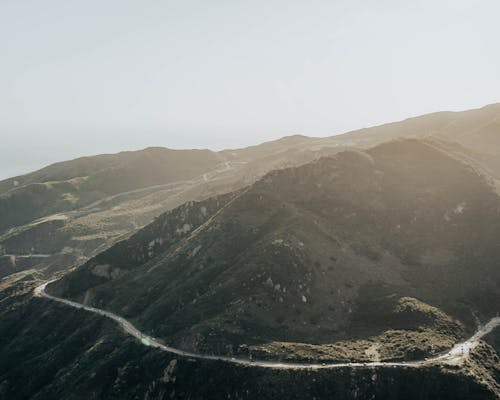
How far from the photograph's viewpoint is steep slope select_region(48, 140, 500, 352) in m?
112

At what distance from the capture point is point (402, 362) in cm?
9450

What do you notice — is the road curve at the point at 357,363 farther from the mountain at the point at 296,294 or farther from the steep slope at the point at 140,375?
the steep slope at the point at 140,375

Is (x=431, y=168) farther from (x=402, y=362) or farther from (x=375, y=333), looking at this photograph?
(x=402, y=362)

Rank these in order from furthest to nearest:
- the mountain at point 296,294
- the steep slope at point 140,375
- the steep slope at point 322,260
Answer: the steep slope at point 322,260 < the mountain at point 296,294 < the steep slope at point 140,375

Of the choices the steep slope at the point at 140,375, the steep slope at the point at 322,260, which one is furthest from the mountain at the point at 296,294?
the steep slope at the point at 322,260

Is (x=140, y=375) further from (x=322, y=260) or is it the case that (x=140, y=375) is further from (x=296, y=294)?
(x=322, y=260)

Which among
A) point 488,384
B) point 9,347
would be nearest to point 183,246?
point 9,347

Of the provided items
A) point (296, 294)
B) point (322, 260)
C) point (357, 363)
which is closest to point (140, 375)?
point (296, 294)

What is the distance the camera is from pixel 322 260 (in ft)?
425

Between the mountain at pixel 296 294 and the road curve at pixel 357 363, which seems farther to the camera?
the mountain at pixel 296 294

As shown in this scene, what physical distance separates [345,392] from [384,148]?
11634 centimetres

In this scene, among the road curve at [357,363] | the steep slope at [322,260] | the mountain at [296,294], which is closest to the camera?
the road curve at [357,363]

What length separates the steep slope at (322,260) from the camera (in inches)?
4427

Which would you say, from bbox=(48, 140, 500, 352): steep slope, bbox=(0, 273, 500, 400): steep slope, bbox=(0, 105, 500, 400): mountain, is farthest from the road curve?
bbox=(48, 140, 500, 352): steep slope
